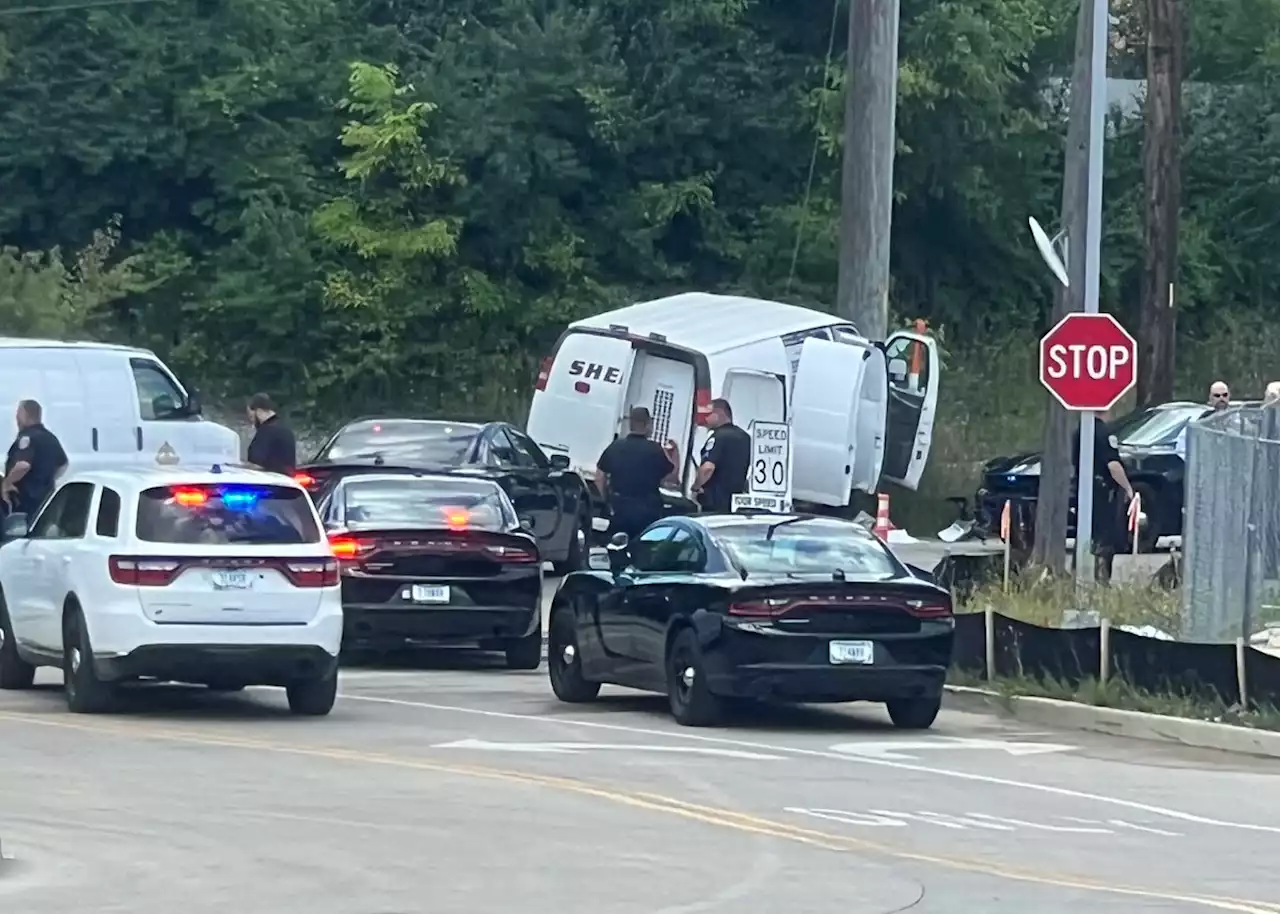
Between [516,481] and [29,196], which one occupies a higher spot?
[29,196]

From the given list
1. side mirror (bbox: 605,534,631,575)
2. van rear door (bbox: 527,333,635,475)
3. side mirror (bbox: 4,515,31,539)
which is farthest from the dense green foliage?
side mirror (bbox: 605,534,631,575)

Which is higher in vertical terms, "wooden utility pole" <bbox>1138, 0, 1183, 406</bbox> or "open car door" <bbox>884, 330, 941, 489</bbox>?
"wooden utility pole" <bbox>1138, 0, 1183, 406</bbox>

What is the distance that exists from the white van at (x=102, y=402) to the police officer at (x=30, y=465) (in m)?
2.33

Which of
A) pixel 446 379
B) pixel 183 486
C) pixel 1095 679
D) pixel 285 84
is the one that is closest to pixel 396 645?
pixel 183 486

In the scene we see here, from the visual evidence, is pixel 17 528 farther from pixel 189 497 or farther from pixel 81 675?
pixel 189 497

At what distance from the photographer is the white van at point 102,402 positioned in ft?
88.2

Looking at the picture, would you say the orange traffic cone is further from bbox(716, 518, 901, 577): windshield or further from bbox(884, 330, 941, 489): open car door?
bbox(716, 518, 901, 577): windshield

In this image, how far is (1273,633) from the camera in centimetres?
2042

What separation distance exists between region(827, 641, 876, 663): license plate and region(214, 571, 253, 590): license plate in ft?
12.0

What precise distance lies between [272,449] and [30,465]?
2412 millimetres

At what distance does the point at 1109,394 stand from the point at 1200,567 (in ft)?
4.95

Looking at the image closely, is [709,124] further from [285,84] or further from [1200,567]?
[1200,567]

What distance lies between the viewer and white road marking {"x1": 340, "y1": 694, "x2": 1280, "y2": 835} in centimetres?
1416

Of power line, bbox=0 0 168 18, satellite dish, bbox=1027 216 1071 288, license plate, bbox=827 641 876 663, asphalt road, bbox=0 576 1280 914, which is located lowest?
asphalt road, bbox=0 576 1280 914
